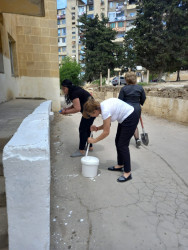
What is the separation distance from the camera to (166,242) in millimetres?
1806

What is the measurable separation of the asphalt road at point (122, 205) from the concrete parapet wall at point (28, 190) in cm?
39

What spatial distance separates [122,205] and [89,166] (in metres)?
0.79

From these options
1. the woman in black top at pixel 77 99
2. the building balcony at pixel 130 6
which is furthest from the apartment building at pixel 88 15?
the woman in black top at pixel 77 99

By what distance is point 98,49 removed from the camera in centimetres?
2828

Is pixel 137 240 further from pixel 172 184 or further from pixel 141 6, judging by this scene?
pixel 141 6

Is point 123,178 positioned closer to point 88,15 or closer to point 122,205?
point 122,205

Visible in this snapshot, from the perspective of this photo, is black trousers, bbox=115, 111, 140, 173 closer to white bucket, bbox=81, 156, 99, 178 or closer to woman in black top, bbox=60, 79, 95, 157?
white bucket, bbox=81, 156, 99, 178

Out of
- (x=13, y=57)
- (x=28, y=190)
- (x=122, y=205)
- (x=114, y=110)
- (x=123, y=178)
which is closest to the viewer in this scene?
(x=28, y=190)

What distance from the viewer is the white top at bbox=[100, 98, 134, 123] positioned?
2.41 metres

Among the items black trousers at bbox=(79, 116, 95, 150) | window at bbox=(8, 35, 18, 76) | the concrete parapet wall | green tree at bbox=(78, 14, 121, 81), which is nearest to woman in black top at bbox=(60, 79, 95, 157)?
black trousers at bbox=(79, 116, 95, 150)

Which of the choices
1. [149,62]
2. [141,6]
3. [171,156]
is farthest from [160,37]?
[171,156]

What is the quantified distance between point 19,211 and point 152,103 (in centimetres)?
790

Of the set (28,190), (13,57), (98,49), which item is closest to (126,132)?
(28,190)

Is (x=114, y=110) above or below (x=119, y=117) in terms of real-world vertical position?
above
